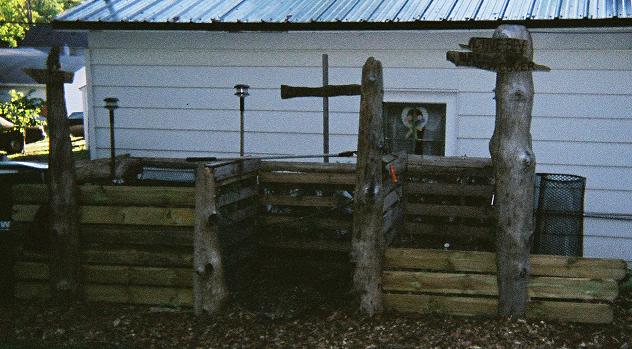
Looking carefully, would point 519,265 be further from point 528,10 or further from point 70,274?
point 70,274

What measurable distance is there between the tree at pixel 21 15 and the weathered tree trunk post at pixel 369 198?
5806mm

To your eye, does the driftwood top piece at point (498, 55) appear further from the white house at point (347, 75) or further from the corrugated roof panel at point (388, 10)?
the corrugated roof panel at point (388, 10)

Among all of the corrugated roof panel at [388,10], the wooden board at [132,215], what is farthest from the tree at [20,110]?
the wooden board at [132,215]

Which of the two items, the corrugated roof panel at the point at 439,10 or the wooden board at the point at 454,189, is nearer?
the wooden board at the point at 454,189

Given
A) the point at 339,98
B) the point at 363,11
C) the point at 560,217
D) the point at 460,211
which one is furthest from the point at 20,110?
the point at 560,217

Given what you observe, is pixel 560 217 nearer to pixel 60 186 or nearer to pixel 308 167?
pixel 308 167

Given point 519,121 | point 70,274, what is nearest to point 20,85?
point 70,274

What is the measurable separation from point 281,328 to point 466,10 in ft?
15.6

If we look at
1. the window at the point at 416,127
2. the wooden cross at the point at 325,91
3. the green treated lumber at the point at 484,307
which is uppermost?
the wooden cross at the point at 325,91

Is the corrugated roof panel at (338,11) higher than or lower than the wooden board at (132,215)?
higher

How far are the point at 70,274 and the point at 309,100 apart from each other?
3869 mm

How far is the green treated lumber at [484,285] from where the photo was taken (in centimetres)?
571

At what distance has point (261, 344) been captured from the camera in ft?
18.4

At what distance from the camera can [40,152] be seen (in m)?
25.0
